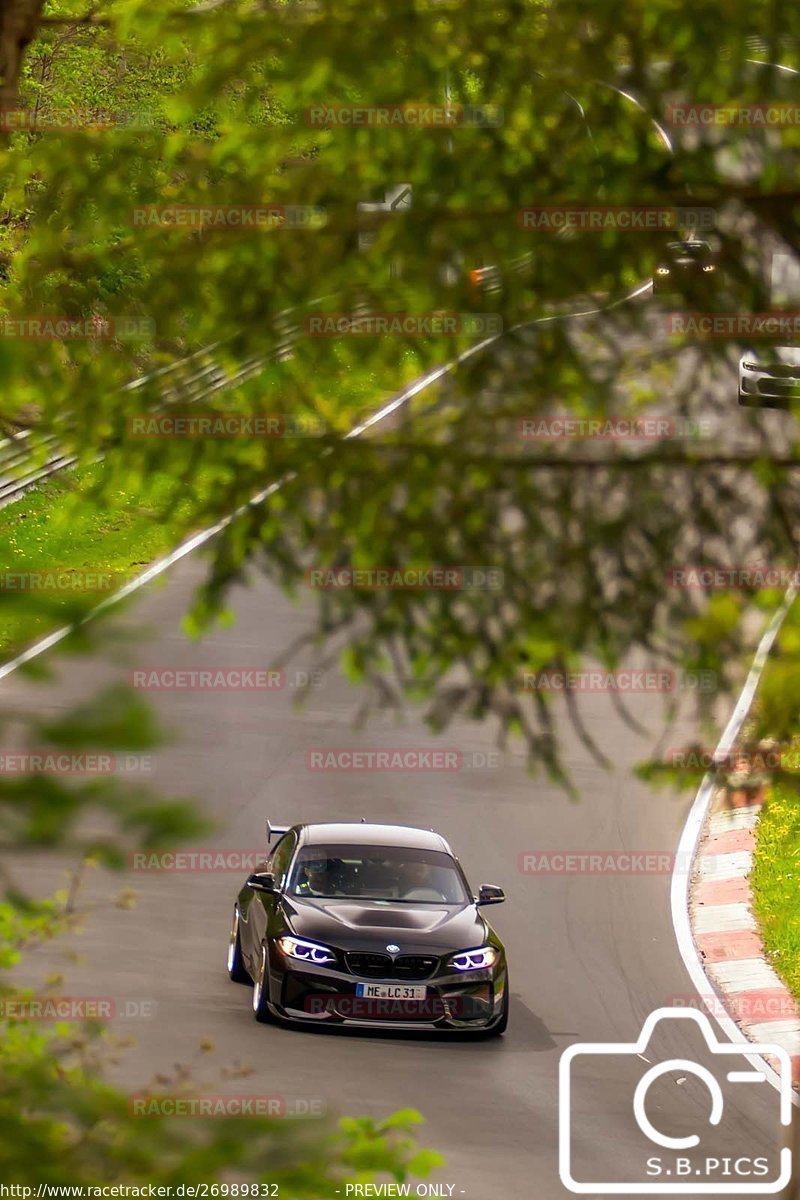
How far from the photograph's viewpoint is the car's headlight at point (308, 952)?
11898 mm

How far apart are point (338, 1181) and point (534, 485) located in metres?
2.28

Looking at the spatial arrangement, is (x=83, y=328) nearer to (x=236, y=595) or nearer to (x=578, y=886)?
(x=578, y=886)

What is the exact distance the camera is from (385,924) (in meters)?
12.2

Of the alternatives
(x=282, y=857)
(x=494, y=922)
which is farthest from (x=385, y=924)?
(x=494, y=922)

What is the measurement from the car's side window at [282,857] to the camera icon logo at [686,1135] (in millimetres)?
2536

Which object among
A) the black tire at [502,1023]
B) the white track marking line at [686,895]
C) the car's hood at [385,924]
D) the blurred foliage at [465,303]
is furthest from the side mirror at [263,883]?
the blurred foliage at [465,303]

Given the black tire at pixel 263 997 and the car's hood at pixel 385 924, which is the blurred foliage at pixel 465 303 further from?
the black tire at pixel 263 997

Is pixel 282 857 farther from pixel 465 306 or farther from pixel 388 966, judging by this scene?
pixel 465 306

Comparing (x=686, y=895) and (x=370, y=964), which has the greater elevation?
(x=370, y=964)

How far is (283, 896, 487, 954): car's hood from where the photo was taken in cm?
1201

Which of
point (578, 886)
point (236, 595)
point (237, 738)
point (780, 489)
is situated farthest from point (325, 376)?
point (236, 595)

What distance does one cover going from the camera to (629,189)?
16.7 feet

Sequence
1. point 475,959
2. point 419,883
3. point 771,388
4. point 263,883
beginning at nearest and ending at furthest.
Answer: point 771,388
point 475,959
point 263,883
point 419,883

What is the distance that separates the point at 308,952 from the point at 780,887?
6263mm
